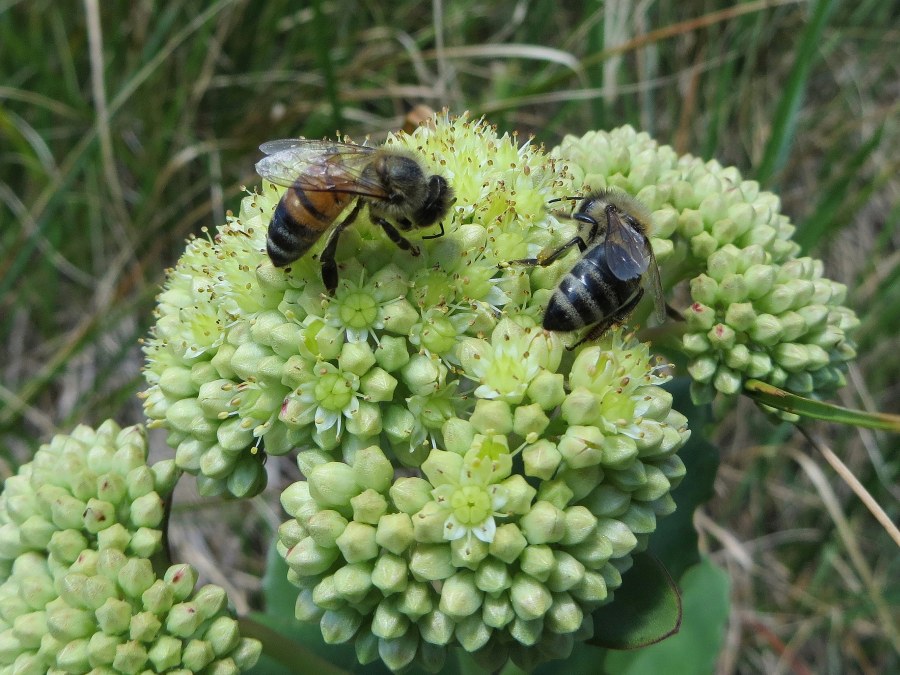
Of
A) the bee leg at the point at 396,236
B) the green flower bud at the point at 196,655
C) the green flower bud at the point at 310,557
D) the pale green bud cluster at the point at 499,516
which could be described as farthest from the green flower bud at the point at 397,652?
the bee leg at the point at 396,236

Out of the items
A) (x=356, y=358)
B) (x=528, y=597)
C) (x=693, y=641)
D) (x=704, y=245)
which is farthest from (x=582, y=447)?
(x=693, y=641)

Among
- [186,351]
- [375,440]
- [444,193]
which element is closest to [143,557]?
[186,351]

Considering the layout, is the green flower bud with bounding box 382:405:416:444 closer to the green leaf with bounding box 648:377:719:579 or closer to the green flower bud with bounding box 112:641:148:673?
the green flower bud with bounding box 112:641:148:673

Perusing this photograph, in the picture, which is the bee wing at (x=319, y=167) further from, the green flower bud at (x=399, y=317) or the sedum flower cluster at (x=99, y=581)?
the sedum flower cluster at (x=99, y=581)

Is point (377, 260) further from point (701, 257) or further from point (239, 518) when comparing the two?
point (239, 518)

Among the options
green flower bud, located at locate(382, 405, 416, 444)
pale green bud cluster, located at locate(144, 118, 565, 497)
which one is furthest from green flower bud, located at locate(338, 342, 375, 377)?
green flower bud, located at locate(382, 405, 416, 444)

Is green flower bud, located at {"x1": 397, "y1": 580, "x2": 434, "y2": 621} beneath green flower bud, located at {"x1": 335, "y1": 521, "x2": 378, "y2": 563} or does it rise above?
beneath
